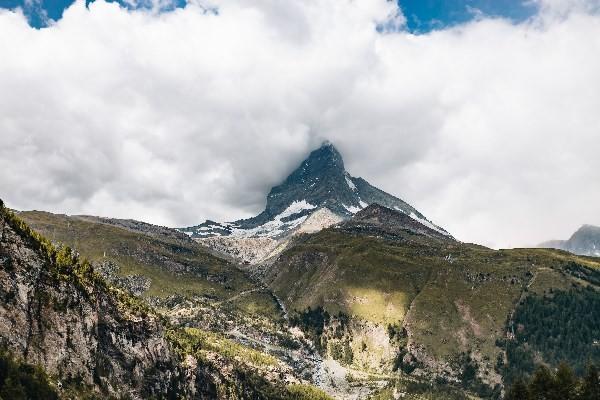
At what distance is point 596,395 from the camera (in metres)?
136

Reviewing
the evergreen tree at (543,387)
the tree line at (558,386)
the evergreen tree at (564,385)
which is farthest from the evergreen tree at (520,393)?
the evergreen tree at (564,385)

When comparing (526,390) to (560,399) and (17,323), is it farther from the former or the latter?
(17,323)

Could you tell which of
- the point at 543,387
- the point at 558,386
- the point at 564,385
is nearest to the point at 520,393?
the point at 543,387

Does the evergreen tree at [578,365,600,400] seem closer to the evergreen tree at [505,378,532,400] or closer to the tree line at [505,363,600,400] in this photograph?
the tree line at [505,363,600,400]

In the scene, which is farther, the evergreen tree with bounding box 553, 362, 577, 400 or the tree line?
the evergreen tree with bounding box 553, 362, 577, 400

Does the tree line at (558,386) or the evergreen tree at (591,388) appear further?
the tree line at (558,386)

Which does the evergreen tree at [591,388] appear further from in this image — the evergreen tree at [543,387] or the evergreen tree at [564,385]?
the evergreen tree at [543,387]

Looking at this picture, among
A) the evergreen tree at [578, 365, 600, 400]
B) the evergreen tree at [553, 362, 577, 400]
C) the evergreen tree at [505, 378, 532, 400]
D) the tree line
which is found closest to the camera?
the evergreen tree at [578, 365, 600, 400]

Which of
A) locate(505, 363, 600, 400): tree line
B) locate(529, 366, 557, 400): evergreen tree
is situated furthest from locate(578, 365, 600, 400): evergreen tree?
locate(529, 366, 557, 400): evergreen tree

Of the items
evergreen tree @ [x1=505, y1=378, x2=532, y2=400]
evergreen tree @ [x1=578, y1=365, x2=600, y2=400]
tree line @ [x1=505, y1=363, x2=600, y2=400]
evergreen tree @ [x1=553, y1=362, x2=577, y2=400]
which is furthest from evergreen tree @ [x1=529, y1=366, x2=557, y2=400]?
evergreen tree @ [x1=578, y1=365, x2=600, y2=400]

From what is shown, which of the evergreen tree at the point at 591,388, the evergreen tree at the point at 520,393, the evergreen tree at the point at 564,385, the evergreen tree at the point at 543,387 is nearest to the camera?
the evergreen tree at the point at 591,388

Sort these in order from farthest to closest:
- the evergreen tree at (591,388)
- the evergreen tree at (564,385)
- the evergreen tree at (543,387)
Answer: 1. the evergreen tree at (543,387)
2. the evergreen tree at (564,385)
3. the evergreen tree at (591,388)

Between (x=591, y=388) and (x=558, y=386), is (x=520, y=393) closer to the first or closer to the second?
(x=558, y=386)

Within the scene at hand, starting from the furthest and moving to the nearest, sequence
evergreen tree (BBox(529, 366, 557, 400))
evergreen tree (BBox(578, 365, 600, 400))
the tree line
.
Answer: evergreen tree (BBox(529, 366, 557, 400)), the tree line, evergreen tree (BBox(578, 365, 600, 400))
